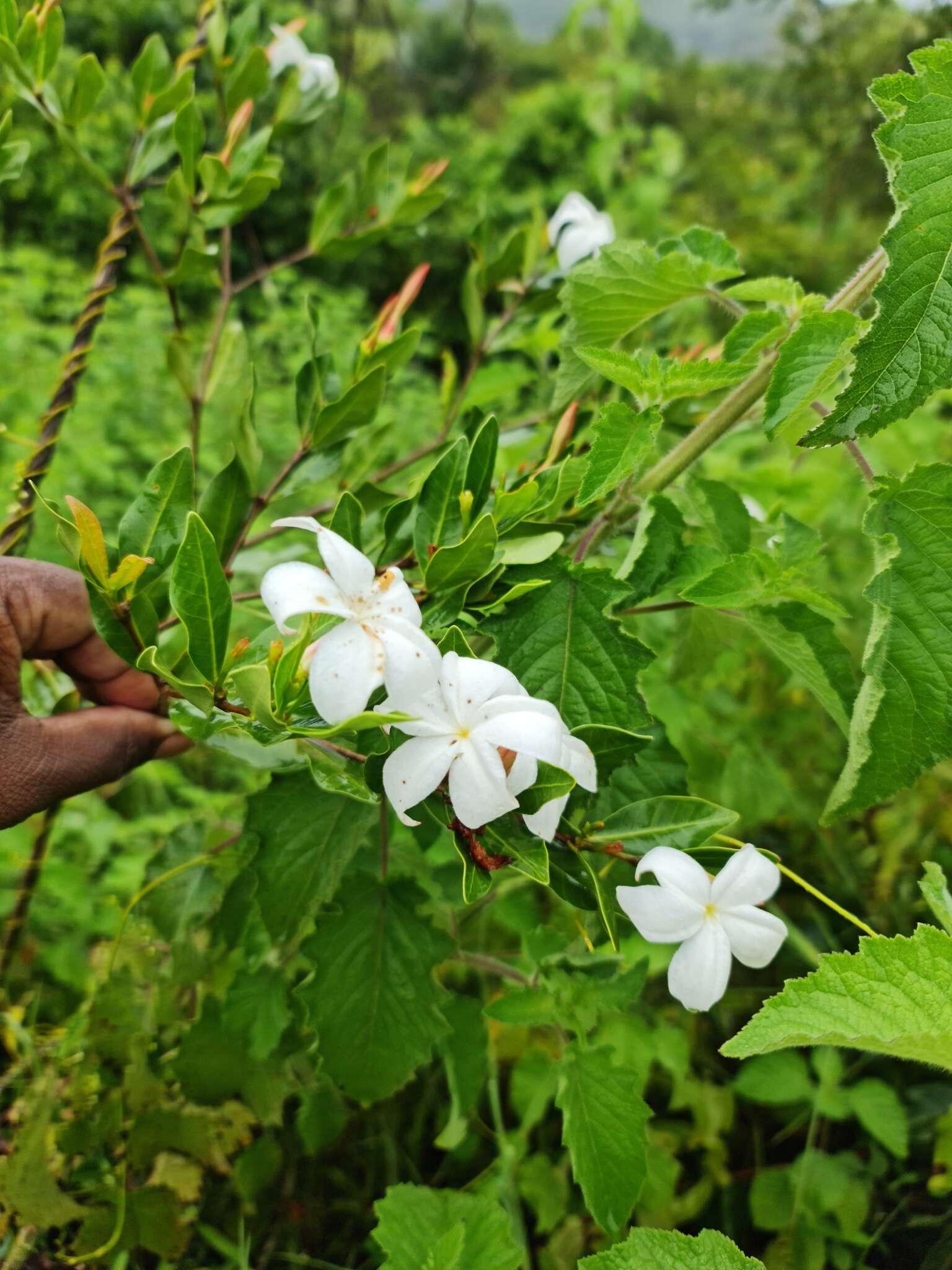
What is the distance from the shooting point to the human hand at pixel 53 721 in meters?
0.74

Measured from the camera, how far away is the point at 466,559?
2.27 feet

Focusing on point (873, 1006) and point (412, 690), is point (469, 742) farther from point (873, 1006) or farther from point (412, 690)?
point (873, 1006)

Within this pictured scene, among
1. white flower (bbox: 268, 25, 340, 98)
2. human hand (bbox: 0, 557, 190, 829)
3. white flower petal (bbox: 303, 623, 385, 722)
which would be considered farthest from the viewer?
white flower (bbox: 268, 25, 340, 98)

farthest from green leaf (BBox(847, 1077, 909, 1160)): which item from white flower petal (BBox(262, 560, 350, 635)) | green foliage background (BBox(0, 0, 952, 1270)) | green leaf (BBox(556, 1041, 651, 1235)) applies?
white flower petal (BBox(262, 560, 350, 635))

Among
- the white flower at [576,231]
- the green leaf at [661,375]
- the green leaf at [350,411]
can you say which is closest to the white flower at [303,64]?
the white flower at [576,231]

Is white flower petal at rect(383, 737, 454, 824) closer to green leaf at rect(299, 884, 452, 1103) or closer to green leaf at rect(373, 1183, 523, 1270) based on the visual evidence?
green leaf at rect(299, 884, 452, 1103)

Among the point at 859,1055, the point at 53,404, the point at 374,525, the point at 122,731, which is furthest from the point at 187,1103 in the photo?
the point at 859,1055

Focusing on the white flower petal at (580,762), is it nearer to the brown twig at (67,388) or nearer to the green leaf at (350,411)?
the green leaf at (350,411)

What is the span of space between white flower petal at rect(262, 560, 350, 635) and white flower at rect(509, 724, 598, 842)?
5.9 inches

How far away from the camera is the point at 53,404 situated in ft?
3.58

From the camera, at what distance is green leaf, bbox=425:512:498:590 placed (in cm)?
67

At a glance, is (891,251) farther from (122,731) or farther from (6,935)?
(6,935)

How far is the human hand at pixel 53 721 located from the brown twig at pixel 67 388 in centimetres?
26

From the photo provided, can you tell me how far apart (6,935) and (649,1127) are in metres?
0.93
